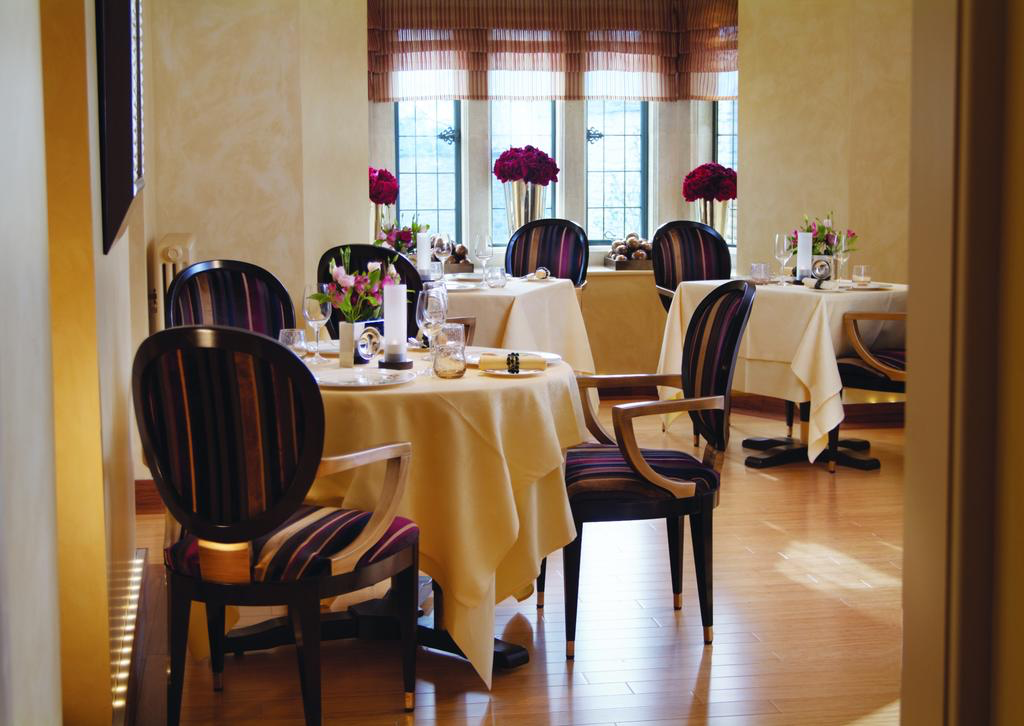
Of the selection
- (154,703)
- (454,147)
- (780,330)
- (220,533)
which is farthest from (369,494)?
(454,147)

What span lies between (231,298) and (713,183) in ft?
14.8

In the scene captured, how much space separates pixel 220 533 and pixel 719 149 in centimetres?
655

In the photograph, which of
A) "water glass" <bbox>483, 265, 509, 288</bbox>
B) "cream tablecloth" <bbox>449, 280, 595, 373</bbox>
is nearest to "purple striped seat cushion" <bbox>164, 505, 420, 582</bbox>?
"cream tablecloth" <bbox>449, 280, 595, 373</bbox>

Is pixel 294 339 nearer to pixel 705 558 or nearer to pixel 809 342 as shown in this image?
pixel 705 558

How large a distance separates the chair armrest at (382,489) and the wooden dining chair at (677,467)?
632 mm

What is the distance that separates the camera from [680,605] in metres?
3.50

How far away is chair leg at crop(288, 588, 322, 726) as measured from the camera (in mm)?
2449

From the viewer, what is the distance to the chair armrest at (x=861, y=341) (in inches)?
205

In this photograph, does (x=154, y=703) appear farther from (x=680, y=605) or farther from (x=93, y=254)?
(x=680, y=605)

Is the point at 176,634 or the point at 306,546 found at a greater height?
the point at 306,546

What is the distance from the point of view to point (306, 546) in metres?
2.48

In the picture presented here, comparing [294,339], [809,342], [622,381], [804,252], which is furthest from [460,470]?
[804,252]

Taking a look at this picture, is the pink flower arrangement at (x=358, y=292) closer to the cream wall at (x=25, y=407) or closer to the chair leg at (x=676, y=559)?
the chair leg at (x=676, y=559)

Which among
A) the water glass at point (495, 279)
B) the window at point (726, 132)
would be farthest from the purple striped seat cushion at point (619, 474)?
Result: the window at point (726, 132)
